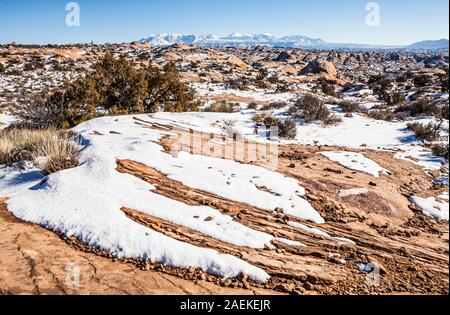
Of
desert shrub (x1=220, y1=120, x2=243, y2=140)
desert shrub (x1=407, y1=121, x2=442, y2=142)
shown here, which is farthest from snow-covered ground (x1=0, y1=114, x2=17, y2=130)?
desert shrub (x1=407, y1=121, x2=442, y2=142)

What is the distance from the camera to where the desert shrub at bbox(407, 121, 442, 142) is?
5853mm

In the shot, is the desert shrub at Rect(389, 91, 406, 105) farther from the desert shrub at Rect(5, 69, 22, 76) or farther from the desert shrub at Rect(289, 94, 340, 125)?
the desert shrub at Rect(5, 69, 22, 76)

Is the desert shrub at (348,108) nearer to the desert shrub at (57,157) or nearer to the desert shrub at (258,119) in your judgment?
the desert shrub at (258,119)

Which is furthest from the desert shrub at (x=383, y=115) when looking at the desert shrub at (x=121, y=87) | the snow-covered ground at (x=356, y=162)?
the desert shrub at (x=121, y=87)

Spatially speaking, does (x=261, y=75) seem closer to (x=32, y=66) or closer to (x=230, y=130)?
(x=32, y=66)

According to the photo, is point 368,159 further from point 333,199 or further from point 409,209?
point 409,209

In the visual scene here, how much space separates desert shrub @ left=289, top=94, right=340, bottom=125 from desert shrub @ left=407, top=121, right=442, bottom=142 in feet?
10.3

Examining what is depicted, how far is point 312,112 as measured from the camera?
13016mm

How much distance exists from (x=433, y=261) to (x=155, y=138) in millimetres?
5416

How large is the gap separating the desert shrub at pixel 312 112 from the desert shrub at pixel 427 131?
10.3ft

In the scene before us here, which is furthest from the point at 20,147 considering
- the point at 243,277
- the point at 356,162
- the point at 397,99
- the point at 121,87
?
the point at 397,99

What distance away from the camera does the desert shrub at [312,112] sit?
12742 millimetres

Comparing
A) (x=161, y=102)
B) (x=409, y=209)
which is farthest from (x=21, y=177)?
(x=161, y=102)

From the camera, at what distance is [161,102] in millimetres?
14039
